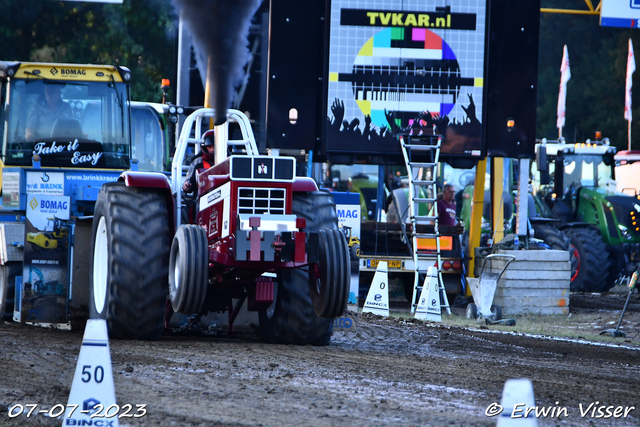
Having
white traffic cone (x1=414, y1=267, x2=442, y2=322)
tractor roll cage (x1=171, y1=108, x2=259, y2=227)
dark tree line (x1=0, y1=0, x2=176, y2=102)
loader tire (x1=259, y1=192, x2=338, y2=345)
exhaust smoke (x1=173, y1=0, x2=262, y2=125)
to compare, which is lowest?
A: white traffic cone (x1=414, y1=267, x2=442, y2=322)

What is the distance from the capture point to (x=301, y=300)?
8.57m

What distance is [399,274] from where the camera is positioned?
51.5ft

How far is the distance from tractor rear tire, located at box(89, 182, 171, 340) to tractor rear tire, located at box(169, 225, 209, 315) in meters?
0.70

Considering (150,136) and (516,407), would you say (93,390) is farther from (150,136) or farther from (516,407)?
(150,136)

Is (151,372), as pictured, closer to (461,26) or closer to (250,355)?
(250,355)

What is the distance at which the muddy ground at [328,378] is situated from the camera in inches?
213

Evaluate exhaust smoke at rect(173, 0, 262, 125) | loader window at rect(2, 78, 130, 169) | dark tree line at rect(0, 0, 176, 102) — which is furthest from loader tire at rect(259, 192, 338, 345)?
dark tree line at rect(0, 0, 176, 102)

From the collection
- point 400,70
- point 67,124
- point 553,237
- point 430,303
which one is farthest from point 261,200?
point 553,237

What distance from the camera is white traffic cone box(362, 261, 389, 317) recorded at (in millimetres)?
13430

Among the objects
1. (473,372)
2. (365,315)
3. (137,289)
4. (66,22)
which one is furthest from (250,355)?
(66,22)

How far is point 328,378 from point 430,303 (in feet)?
21.5

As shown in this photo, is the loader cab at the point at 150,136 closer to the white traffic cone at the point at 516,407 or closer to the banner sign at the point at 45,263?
the banner sign at the point at 45,263

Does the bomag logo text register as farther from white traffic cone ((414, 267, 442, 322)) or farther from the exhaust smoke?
white traffic cone ((414, 267, 442, 322))

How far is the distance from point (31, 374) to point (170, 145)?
674 centimetres
